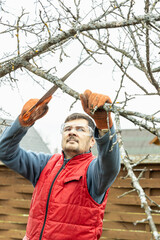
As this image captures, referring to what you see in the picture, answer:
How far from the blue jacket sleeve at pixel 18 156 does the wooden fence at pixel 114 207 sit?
4.41 ft

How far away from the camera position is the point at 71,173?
2455mm

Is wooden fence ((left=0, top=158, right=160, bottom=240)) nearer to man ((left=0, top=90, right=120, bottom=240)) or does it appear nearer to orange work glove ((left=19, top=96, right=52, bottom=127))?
man ((left=0, top=90, right=120, bottom=240))

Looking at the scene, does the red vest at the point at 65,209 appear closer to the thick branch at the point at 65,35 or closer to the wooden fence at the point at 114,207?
the thick branch at the point at 65,35

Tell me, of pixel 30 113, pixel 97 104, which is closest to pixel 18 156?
pixel 30 113

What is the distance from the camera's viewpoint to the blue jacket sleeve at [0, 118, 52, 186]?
2637 mm

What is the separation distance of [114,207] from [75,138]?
5.24 feet

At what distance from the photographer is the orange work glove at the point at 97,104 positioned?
192 centimetres

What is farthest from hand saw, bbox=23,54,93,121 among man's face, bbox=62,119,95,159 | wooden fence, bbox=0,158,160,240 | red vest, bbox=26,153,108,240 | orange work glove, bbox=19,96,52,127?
wooden fence, bbox=0,158,160,240

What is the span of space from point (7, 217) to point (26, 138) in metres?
7.19

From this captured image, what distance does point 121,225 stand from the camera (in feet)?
12.2

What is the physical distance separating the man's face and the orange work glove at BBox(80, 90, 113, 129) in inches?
16.6

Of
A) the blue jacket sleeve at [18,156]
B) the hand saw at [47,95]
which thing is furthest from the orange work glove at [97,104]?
the blue jacket sleeve at [18,156]

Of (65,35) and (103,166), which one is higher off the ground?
(65,35)

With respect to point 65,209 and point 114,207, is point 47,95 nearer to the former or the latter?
point 65,209
